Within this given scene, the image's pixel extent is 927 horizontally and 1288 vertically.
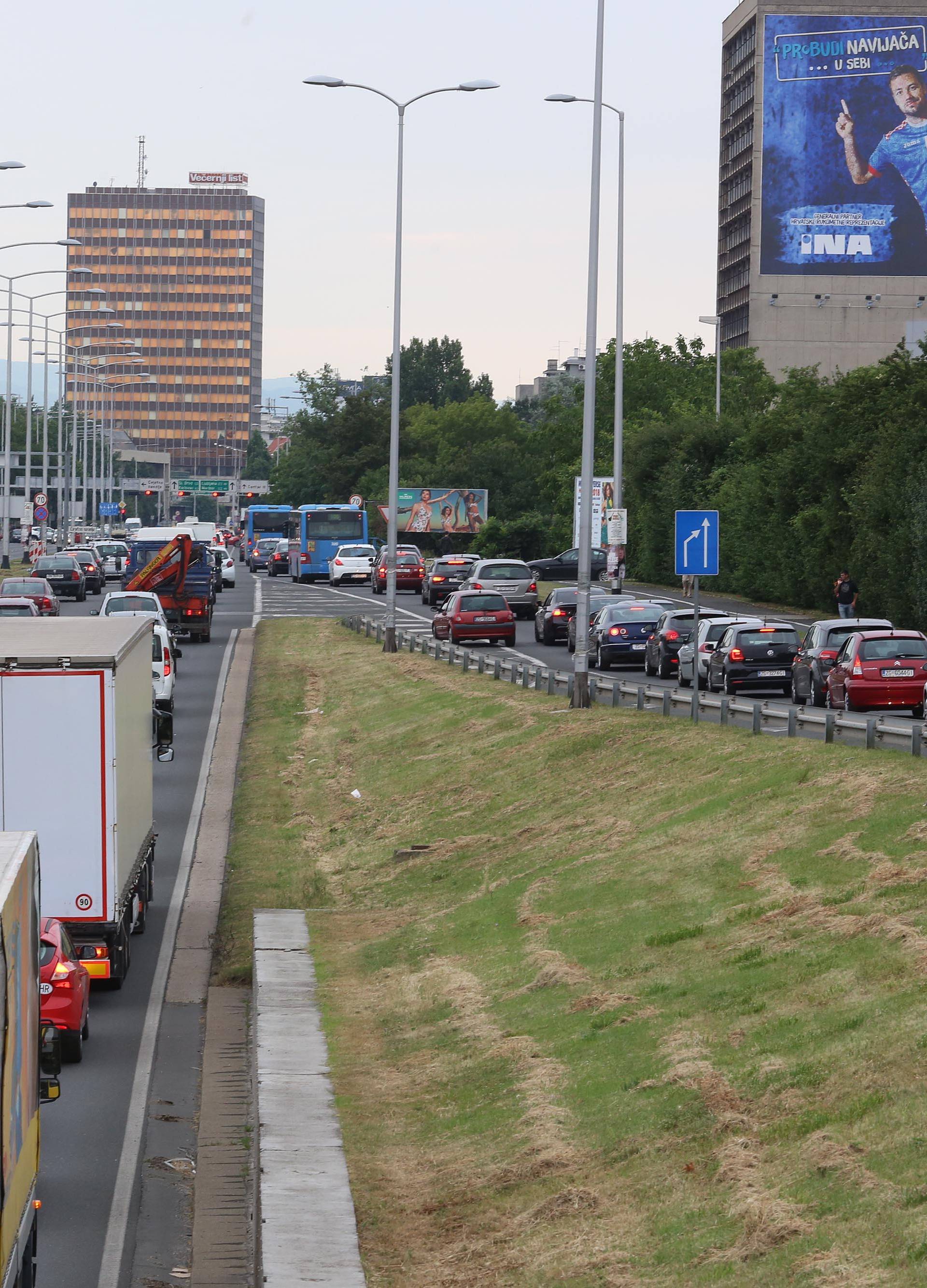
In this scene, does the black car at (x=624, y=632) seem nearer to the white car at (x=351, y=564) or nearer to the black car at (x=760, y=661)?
the black car at (x=760, y=661)

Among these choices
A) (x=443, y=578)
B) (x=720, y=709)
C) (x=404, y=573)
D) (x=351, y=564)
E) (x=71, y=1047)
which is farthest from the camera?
(x=351, y=564)

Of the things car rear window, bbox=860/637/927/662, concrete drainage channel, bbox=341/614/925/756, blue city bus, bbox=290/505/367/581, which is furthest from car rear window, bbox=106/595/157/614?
blue city bus, bbox=290/505/367/581

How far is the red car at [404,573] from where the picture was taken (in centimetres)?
7919

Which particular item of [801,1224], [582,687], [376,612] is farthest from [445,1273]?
[376,612]

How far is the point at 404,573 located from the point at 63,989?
6519 centimetres

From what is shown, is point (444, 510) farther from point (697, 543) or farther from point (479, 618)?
point (697, 543)

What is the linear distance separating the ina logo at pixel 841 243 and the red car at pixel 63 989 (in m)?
107

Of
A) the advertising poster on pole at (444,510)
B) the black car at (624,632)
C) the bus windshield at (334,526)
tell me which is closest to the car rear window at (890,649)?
the black car at (624,632)

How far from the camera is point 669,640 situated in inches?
1613

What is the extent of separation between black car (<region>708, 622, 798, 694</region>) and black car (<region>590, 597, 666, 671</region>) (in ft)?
22.4

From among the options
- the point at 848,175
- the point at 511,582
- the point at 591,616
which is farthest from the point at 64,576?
the point at 848,175

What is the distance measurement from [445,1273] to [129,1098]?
15.3 feet

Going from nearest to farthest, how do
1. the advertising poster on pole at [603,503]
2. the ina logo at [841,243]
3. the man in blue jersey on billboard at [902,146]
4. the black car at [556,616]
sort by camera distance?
the black car at [556,616]
the advertising poster on pole at [603,503]
the man in blue jersey on billboard at [902,146]
the ina logo at [841,243]

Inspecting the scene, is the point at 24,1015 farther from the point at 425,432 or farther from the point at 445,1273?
the point at 425,432
